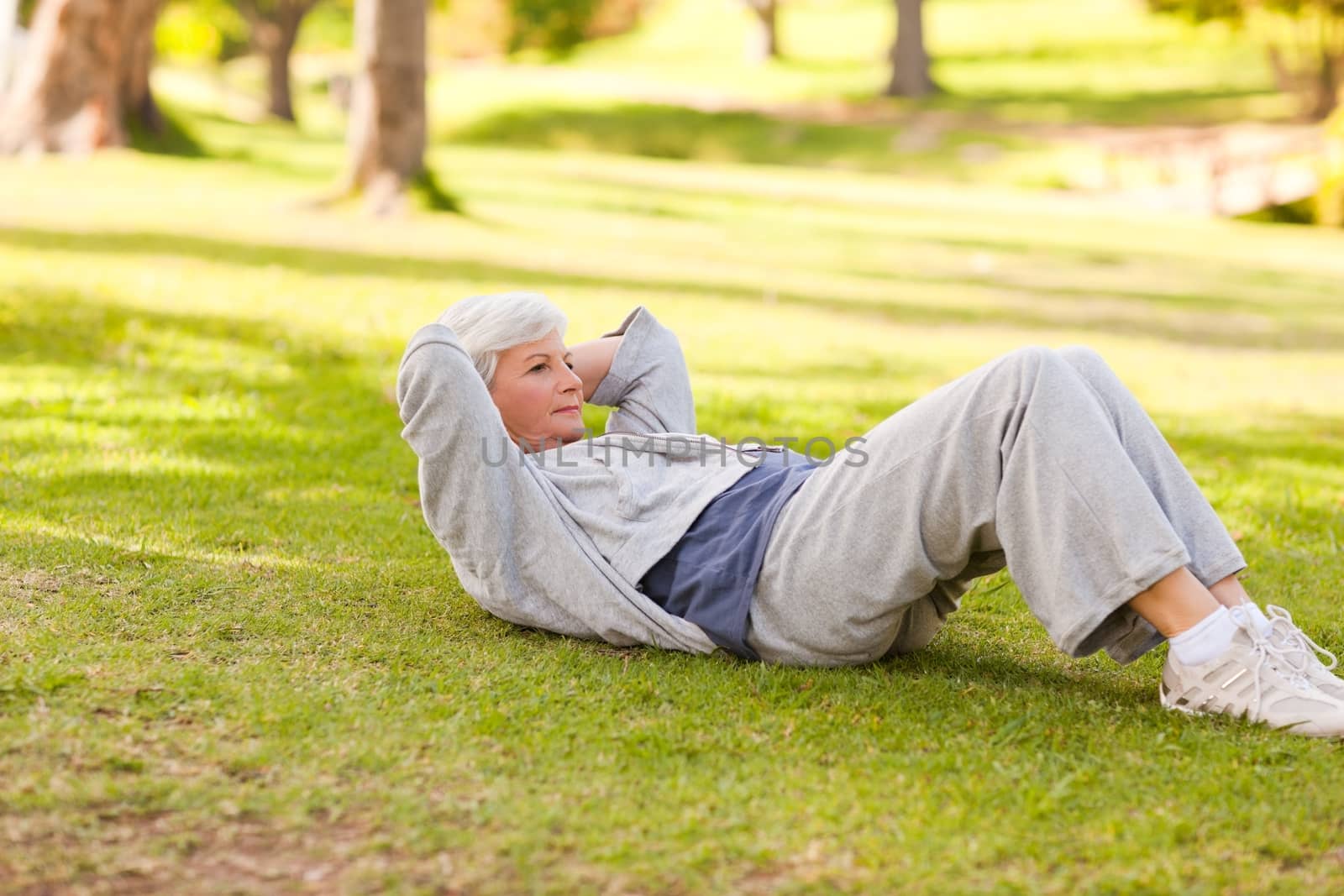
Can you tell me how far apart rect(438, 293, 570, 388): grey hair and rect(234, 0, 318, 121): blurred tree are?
106 feet

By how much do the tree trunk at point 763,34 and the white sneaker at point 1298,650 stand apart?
35.7 metres

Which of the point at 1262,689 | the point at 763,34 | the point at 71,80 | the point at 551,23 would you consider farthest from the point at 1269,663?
the point at 551,23

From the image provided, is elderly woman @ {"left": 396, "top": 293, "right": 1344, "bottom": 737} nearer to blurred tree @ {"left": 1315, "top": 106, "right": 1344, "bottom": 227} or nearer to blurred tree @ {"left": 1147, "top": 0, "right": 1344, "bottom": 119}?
blurred tree @ {"left": 1315, "top": 106, "right": 1344, "bottom": 227}

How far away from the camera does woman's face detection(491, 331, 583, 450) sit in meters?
3.87

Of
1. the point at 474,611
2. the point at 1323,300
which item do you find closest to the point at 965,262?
the point at 1323,300

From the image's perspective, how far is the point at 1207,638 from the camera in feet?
10.3

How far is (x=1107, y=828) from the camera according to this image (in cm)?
276

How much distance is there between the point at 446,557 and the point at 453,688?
50.9 inches

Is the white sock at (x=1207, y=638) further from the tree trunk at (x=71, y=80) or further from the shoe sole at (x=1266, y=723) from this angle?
the tree trunk at (x=71, y=80)

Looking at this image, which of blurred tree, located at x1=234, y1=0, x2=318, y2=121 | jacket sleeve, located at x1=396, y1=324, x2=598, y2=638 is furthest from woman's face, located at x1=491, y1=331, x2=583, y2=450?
blurred tree, located at x1=234, y1=0, x2=318, y2=121

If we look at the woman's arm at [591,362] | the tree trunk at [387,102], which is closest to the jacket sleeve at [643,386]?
the woman's arm at [591,362]

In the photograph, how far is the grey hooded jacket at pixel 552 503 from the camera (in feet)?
11.6

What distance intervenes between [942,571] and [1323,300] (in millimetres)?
11108

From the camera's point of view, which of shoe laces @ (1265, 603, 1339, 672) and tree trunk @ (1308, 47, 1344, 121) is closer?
shoe laces @ (1265, 603, 1339, 672)
